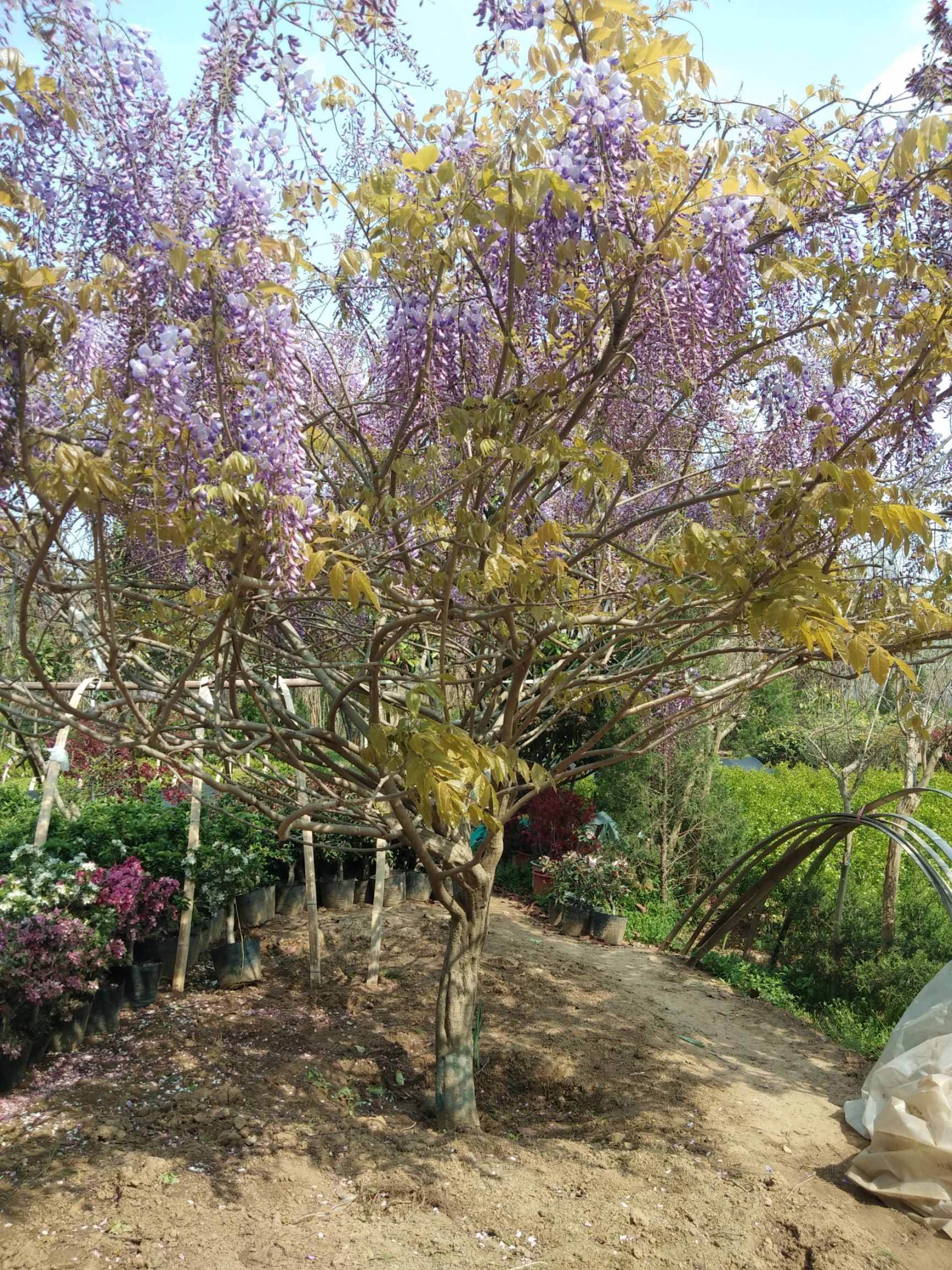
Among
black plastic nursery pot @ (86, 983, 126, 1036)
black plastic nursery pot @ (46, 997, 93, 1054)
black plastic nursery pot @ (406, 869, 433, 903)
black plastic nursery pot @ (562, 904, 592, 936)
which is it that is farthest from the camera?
black plastic nursery pot @ (562, 904, 592, 936)

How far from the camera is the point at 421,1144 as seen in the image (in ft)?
11.7

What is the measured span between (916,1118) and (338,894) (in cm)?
415

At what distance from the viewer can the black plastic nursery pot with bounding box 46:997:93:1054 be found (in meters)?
4.20

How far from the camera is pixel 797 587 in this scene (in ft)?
7.48

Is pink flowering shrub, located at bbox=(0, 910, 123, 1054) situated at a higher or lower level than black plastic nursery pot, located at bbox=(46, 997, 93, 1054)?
higher

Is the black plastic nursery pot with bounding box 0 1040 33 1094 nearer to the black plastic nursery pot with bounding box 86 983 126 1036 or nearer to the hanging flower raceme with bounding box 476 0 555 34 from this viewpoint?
the black plastic nursery pot with bounding box 86 983 126 1036

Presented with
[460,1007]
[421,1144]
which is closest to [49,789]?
[460,1007]

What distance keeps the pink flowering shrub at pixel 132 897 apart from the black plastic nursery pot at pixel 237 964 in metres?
0.38

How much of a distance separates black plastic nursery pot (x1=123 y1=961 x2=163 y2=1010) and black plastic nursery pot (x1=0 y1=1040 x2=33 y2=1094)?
87 centimetres

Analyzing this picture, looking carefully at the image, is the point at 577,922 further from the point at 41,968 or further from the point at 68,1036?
the point at 41,968

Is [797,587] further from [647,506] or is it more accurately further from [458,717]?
[647,506]

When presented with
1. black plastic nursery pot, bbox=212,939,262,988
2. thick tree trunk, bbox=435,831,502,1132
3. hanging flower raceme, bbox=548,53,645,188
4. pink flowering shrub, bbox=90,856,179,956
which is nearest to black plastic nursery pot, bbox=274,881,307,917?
black plastic nursery pot, bbox=212,939,262,988

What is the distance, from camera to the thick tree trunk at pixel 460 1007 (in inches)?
147

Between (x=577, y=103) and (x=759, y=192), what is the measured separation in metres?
0.59
